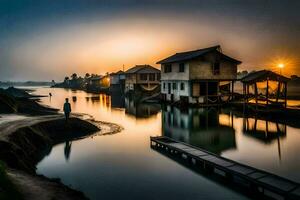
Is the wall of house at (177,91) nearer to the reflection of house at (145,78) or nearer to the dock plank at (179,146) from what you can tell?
the reflection of house at (145,78)

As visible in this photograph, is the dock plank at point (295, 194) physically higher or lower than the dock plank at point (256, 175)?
lower

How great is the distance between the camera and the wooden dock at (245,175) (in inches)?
361

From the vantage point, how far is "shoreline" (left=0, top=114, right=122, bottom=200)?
9430mm

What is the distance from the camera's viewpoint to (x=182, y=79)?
41906 mm

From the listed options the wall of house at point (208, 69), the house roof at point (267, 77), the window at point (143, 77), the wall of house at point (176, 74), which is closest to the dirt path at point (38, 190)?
the house roof at point (267, 77)

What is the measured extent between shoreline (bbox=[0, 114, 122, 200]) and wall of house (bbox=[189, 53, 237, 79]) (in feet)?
63.4

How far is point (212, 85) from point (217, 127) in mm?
20391

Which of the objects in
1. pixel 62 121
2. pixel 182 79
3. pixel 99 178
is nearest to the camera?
pixel 99 178

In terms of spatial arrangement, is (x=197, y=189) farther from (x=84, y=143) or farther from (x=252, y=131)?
(x=252, y=131)

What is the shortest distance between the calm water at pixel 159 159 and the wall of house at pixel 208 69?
15501mm

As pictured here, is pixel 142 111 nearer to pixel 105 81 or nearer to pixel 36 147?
pixel 36 147

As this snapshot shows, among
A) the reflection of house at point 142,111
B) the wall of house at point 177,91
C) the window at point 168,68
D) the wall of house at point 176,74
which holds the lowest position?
the reflection of house at point 142,111

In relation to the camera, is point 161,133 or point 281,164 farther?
point 161,133

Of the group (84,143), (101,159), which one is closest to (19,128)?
(84,143)
